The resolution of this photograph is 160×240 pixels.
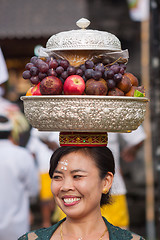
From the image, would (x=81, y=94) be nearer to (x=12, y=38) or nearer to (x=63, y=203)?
(x=63, y=203)

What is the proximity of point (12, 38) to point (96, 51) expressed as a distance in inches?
170

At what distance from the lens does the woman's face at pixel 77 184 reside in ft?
6.91

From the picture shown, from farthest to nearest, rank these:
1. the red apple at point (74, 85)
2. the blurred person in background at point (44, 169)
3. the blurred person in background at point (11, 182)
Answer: the blurred person in background at point (44, 169) < the blurred person in background at point (11, 182) < the red apple at point (74, 85)

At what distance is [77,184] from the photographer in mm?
2098

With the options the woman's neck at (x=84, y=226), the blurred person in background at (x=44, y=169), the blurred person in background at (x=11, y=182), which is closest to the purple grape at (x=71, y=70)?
the woman's neck at (x=84, y=226)

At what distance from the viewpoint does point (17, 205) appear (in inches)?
181

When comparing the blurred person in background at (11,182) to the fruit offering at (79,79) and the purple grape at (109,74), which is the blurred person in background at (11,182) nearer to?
the fruit offering at (79,79)

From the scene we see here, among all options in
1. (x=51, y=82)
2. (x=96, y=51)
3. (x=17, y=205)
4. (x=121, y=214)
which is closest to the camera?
(x=51, y=82)

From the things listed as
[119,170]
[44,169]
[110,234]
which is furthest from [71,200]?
[44,169]

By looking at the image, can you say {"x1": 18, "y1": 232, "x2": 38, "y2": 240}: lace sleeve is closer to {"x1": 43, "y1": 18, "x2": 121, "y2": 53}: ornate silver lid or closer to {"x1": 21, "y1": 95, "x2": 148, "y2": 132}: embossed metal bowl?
{"x1": 21, "y1": 95, "x2": 148, "y2": 132}: embossed metal bowl

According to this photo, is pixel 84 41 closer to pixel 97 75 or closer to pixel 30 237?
pixel 97 75

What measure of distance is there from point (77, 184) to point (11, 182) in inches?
98.7

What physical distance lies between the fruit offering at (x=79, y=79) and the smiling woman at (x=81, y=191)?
0.32 metres

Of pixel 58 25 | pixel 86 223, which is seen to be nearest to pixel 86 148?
pixel 86 223
